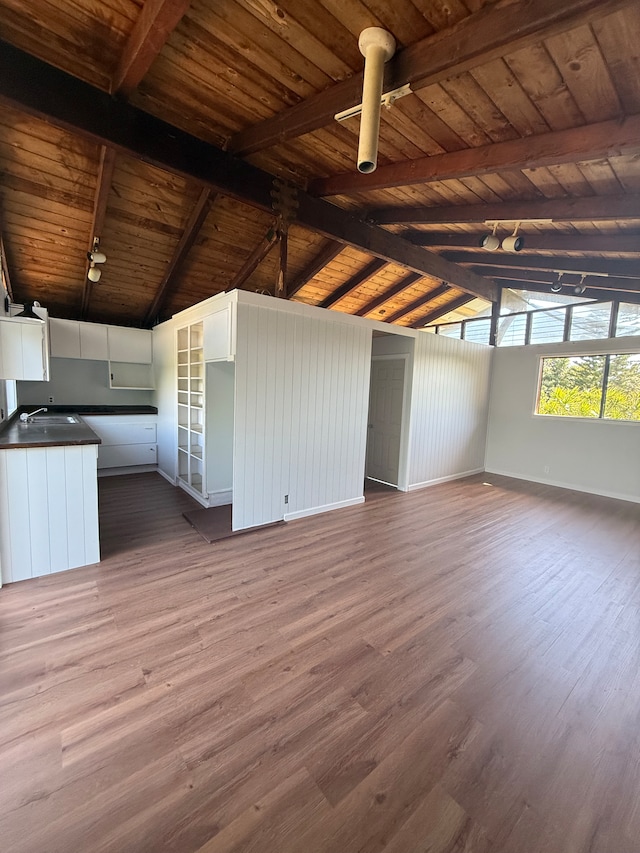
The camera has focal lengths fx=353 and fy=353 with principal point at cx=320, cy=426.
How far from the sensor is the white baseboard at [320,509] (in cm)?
421

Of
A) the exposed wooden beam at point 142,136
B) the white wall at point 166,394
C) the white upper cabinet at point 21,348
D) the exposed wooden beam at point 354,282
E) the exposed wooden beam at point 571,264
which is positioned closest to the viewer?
the exposed wooden beam at point 142,136

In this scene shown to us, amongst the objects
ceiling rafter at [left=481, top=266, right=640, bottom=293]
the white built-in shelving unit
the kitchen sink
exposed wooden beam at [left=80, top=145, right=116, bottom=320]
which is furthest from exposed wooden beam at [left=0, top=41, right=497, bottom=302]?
ceiling rafter at [left=481, top=266, right=640, bottom=293]

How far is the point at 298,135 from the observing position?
289 cm

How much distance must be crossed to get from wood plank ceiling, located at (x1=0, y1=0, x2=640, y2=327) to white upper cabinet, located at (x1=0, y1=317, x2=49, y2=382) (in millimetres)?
1657

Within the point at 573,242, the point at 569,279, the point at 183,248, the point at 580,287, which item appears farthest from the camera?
the point at 569,279

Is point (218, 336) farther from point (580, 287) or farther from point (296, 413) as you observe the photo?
point (580, 287)

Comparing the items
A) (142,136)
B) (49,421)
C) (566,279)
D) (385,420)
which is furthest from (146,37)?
(566,279)

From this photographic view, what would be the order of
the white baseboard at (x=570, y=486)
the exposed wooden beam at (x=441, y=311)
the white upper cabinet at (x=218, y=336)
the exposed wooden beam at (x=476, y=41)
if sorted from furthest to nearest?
the exposed wooden beam at (x=441, y=311) → the white baseboard at (x=570, y=486) → the white upper cabinet at (x=218, y=336) → the exposed wooden beam at (x=476, y=41)

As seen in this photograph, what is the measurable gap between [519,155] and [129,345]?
601 cm

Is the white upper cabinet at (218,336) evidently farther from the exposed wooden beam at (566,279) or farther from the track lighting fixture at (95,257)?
the exposed wooden beam at (566,279)

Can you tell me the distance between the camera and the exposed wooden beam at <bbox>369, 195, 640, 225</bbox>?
2.98m

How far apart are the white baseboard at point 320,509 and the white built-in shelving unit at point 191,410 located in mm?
1182

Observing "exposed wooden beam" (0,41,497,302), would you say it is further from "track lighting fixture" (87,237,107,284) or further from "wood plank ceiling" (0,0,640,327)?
"track lighting fixture" (87,237,107,284)

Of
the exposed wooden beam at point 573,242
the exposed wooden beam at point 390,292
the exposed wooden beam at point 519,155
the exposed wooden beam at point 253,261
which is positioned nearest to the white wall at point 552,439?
the exposed wooden beam at point 390,292
